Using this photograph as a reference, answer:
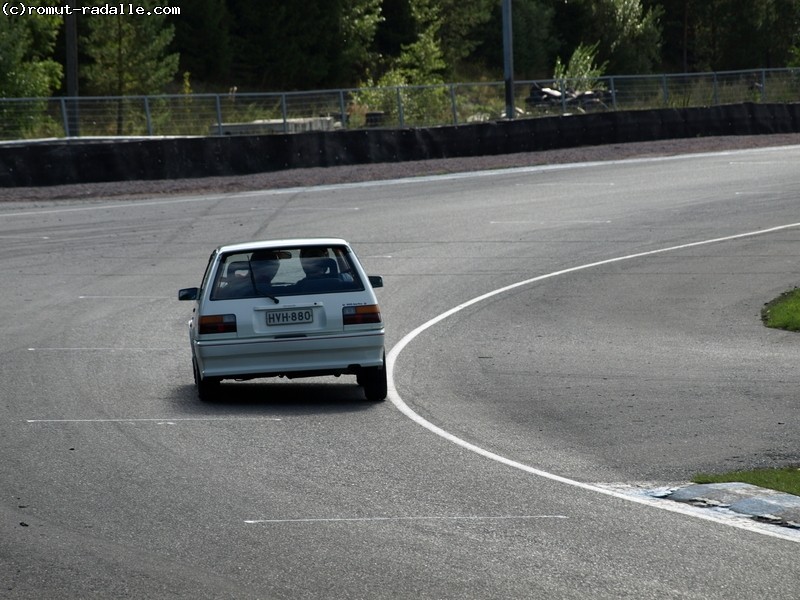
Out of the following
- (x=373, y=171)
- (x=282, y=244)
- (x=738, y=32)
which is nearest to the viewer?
(x=282, y=244)

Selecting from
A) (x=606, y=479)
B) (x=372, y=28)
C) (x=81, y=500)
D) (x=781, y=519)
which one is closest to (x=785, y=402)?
(x=606, y=479)

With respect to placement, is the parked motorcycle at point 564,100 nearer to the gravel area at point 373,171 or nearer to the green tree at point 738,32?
the gravel area at point 373,171

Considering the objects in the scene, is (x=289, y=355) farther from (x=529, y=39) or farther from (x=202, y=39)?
(x=529, y=39)

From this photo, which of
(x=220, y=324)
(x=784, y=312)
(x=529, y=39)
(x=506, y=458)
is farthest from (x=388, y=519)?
(x=529, y=39)

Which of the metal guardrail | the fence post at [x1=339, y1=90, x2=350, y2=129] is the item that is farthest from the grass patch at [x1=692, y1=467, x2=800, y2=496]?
the fence post at [x1=339, y1=90, x2=350, y2=129]

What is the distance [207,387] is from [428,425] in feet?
7.44

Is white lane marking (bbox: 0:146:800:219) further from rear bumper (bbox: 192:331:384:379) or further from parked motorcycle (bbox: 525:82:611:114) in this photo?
rear bumper (bbox: 192:331:384:379)

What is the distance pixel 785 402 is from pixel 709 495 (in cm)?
351

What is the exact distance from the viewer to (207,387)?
12.1m

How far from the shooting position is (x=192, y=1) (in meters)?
72.5

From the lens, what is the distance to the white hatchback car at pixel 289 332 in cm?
1188

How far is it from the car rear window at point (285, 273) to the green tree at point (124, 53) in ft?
159

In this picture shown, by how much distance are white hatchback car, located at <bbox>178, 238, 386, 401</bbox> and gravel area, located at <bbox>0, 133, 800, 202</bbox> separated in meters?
19.2

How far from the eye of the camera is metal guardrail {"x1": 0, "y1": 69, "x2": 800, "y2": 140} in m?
36.5
